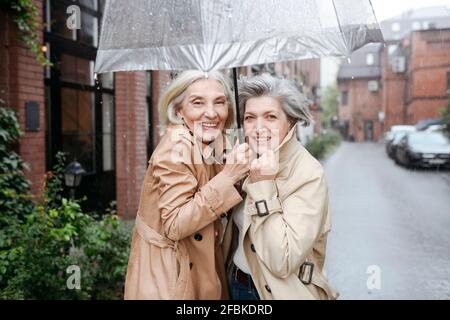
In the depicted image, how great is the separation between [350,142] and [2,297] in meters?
15.4

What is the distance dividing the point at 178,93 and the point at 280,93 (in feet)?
1.42

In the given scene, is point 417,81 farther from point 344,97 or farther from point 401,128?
point 344,97

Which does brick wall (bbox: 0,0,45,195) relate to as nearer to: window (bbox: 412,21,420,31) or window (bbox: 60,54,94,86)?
window (bbox: 60,54,94,86)

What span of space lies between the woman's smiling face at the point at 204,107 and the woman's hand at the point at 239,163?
20 centimetres

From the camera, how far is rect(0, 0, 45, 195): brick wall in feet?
16.4

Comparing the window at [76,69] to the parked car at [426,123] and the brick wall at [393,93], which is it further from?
the parked car at [426,123]

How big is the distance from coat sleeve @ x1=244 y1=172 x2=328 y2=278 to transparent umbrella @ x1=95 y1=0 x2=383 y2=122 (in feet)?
1.64

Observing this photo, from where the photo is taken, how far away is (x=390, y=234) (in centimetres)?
726

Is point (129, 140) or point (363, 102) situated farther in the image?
point (363, 102)

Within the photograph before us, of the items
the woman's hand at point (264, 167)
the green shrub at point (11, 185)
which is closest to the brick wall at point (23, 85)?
the green shrub at point (11, 185)

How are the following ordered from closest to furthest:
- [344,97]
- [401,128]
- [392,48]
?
[392,48]
[401,128]
[344,97]

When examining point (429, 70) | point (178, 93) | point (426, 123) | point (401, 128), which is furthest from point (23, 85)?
point (401, 128)

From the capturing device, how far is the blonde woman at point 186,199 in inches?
73.2
